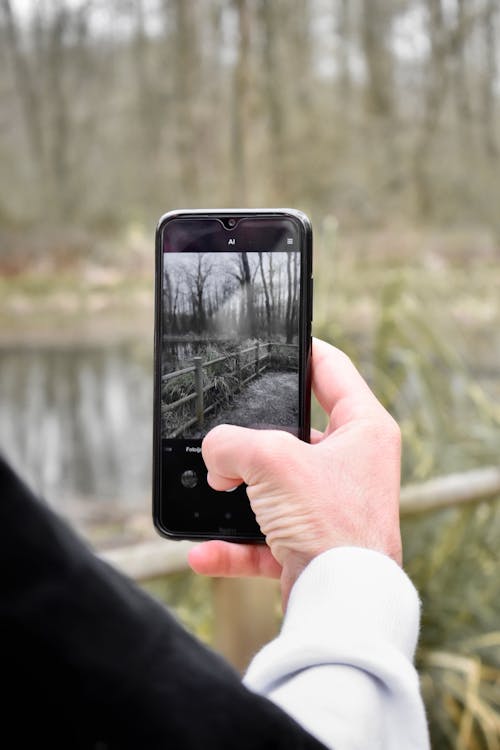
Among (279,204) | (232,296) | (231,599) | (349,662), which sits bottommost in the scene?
(231,599)

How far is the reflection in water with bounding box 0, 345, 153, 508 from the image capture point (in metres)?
1.89

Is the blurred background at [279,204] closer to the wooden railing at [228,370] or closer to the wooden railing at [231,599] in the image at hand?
the wooden railing at [231,599]

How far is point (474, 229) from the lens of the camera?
2604 mm

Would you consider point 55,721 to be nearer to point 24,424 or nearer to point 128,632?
point 128,632

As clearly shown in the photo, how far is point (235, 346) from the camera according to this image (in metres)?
0.41

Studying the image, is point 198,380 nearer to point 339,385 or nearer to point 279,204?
point 339,385

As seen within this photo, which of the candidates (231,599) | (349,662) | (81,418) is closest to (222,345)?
(349,662)

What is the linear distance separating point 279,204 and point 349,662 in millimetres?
2146

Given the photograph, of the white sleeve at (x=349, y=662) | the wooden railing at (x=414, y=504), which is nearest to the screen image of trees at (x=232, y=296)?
the white sleeve at (x=349, y=662)

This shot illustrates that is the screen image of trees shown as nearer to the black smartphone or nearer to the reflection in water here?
the black smartphone

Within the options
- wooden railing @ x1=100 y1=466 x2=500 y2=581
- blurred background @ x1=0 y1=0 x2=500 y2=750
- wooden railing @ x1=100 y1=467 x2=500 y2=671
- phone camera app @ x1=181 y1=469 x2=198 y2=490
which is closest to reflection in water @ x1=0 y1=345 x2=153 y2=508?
blurred background @ x1=0 y1=0 x2=500 y2=750

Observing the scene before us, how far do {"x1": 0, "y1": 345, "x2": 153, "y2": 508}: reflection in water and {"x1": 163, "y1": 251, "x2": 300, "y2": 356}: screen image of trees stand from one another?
148 cm

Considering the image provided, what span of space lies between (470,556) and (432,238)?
4.42 ft

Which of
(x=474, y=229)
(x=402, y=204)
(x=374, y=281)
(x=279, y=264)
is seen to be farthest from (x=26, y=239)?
(x=279, y=264)
